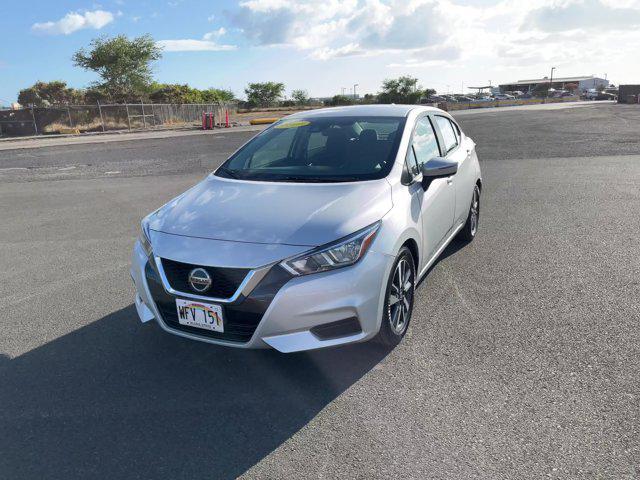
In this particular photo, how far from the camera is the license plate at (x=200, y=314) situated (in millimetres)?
2988

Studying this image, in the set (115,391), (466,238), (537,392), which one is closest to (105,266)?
(115,391)

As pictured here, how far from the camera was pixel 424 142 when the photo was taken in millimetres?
4465

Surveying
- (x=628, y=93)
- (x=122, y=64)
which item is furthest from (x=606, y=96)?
(x=122, y=64)

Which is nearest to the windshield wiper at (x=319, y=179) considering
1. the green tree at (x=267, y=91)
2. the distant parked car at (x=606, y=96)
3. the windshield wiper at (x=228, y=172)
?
the windshield wiper at (x=228, y=172)

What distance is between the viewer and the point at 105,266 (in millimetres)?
5492

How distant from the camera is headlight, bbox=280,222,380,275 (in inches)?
116

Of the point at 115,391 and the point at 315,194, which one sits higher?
the point at 315,194

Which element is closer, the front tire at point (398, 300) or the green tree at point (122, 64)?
the front tire at point (398, 300)

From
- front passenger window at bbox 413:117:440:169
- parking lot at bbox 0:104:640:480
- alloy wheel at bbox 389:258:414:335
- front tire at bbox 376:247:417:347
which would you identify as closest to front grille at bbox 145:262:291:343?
parking lot at bbox 0:104:640:480

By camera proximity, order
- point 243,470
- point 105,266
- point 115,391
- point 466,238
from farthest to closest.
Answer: point 466,238
point 105,266
point 115,391
point 243,470

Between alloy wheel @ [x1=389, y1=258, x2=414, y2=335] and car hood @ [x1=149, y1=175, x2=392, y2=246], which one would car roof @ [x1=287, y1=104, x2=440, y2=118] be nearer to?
car hood @ [x1=149, y1=175, x2=392, y2=246]

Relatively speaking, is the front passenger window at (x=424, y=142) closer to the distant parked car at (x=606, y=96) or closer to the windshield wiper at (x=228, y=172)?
the windshield wiper at (x=228, y=172)

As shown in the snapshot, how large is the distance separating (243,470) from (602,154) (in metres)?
13.3

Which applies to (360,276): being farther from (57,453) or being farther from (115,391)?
(57,453)
